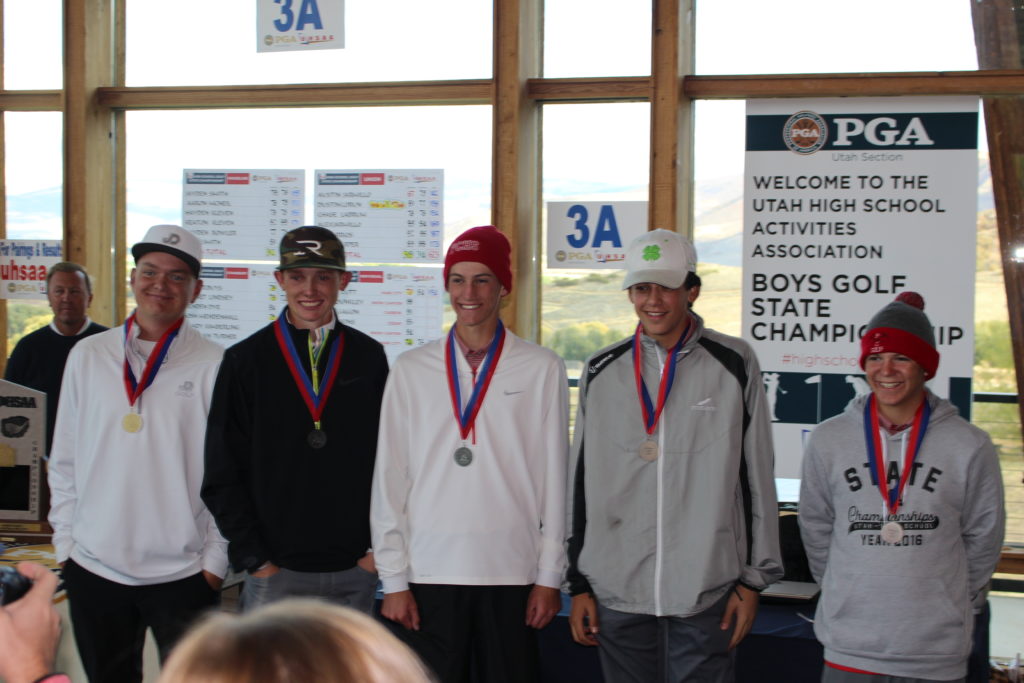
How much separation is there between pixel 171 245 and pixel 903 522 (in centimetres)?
224

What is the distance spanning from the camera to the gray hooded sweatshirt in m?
2.30

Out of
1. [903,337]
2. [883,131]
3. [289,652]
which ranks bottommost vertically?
[289,652]

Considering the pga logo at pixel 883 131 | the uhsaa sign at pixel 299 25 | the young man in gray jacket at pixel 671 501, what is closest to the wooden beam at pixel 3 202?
the uhsaa sign at pixel 299 25

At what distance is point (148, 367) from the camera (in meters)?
2.73

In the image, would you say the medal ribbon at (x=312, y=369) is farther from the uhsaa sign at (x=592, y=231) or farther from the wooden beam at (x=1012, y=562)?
the wooden beam at (x=1012, y=562)

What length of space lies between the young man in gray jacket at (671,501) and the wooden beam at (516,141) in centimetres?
202

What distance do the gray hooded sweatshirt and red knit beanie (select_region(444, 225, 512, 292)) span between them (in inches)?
41.4

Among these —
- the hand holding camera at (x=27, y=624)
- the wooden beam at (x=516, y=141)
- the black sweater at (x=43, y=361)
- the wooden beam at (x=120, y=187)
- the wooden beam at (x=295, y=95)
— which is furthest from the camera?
the wooden beam at (x=120, y=187)

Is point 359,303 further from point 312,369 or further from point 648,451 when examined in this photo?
point 648,451

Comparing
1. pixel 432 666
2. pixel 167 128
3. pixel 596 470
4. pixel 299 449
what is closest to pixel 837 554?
pixel 596 470

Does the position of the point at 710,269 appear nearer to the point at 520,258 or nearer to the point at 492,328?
the point at 520,258

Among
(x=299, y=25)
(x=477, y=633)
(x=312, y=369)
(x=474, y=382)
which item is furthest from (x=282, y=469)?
(x=299, y=25)

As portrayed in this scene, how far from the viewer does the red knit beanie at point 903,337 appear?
7.91 ft

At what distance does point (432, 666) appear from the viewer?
97.0 inches
